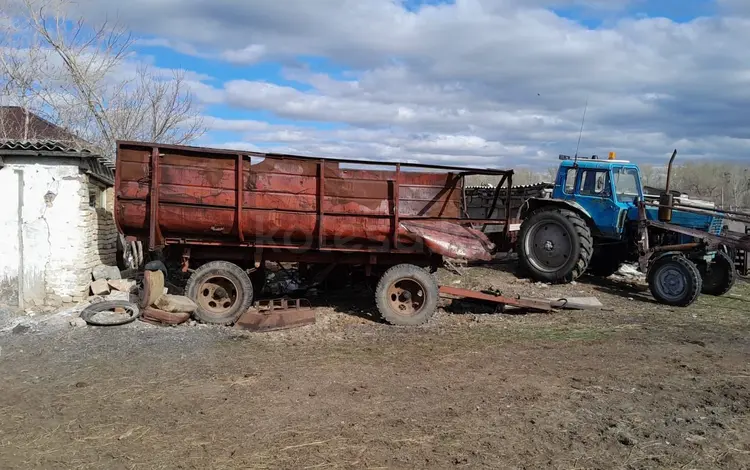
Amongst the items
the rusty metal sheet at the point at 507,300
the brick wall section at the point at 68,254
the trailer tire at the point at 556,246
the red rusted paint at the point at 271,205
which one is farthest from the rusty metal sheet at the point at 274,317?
the trailer tire at the point at 556,246

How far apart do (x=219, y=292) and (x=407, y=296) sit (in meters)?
2.73

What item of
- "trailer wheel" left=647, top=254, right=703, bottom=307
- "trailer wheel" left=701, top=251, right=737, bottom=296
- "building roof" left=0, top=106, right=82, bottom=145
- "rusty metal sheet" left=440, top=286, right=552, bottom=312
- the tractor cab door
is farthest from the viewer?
"building roof" left=0, top=106, right=82, bottom=145

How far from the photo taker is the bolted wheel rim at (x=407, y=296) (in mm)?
8344

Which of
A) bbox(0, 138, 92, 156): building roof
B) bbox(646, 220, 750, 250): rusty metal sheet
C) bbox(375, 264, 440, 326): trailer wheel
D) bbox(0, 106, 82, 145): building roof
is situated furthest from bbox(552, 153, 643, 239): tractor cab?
bbox(0, 106, 82, 145): building roof

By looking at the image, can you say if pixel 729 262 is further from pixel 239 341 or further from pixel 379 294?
pixel 239 341

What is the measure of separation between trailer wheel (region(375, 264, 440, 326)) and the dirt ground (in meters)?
0.28

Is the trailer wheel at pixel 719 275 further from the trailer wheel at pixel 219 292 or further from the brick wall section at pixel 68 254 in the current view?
the brick wall section at pixel 68 254

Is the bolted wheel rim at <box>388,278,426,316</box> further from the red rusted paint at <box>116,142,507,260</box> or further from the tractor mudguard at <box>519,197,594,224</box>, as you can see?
the tractor mudguard at <box>519,197,594,224</box>

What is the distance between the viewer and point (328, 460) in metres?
3.87

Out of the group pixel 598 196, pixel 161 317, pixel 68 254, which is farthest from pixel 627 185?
pixel 68 254

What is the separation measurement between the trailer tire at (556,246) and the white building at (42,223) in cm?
815

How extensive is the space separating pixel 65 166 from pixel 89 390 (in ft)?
14.0

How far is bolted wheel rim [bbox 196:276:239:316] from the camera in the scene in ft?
26.3

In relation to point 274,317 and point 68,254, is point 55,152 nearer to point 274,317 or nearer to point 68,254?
point 68,254
